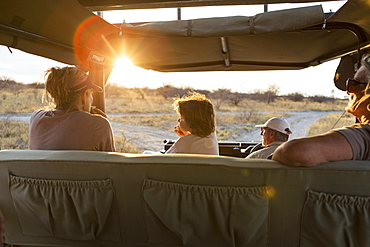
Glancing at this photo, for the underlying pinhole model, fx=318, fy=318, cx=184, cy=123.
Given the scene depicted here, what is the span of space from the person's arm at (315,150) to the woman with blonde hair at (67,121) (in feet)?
3.75

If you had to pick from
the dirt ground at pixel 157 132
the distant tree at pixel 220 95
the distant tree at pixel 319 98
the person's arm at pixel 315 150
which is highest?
the distant tree at pixel 220 95

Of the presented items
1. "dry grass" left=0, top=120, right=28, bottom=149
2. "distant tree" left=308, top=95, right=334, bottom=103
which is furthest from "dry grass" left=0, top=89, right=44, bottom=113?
"distant tree" left=308, top=95, right=334, bottom=103

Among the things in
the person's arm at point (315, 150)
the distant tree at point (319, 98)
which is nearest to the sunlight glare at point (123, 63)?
the person's arm at point (315, 150)

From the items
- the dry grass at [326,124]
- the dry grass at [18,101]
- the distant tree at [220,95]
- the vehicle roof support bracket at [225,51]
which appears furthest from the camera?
Result: the distant tree at [220,95]

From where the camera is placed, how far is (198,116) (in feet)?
7.78

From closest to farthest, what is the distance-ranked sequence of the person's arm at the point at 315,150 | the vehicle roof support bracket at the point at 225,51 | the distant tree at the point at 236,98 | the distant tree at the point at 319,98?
the person's arm at the point at 315,150 → the vehicle roof support bracket at the point at 225,51 → the distant tree at the point at 319,98 → the distant tree at the point at 236,98

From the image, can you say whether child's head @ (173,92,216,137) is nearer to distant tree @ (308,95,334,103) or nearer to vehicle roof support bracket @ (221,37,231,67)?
vehicle roof support bracket @ (221,37,231,67)

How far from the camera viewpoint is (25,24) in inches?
95.3

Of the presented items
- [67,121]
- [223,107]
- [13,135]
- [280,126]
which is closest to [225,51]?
[280,126]

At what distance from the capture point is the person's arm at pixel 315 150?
4.18 ft

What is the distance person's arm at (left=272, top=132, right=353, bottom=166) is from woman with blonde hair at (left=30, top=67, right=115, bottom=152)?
1142 mm

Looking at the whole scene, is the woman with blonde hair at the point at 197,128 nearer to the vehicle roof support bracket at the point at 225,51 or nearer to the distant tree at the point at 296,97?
the vehicle roof support bracket at the point at 225,51

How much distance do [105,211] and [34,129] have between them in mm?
881

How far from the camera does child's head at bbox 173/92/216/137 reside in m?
2.39
